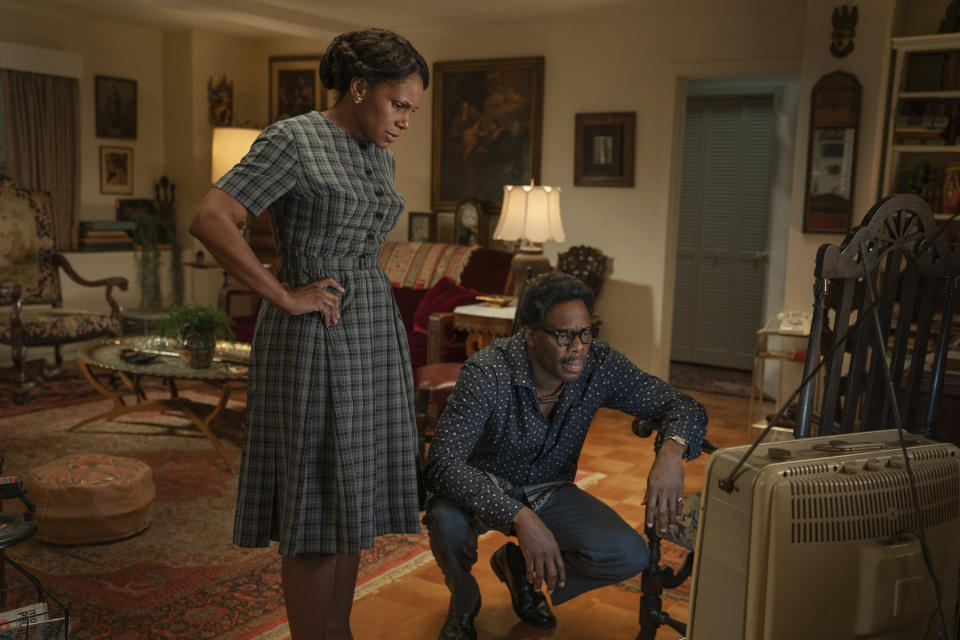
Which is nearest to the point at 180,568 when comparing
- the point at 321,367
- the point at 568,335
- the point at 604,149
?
the point at 321,367

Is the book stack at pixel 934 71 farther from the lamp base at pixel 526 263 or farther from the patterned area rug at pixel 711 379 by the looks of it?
the patterned area rug at pixel 711 379

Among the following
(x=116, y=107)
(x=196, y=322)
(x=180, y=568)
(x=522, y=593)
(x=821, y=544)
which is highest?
(x=116, y=107)

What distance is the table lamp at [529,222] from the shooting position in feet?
16.6

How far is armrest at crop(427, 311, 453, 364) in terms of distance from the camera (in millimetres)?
4945

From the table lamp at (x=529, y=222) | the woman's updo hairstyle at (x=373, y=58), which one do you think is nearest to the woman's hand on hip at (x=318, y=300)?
the woman's updo hairstyle at (x=373, y=58)

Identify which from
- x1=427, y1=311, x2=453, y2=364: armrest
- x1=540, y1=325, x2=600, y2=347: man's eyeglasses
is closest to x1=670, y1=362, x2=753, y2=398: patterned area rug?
x1=427, y1=311, x2=453, y2=364: armrest

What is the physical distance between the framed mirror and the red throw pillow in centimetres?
195

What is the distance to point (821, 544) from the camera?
1184 millimetres

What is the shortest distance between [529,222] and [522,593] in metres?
2.84

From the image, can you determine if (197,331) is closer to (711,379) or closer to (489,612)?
(489,612)

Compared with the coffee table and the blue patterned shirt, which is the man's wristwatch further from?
the coffee table

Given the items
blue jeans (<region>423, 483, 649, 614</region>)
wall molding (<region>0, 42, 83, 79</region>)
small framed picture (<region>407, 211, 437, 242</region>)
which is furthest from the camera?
small framed picture (<region>407, 211, 437, 242</region>)

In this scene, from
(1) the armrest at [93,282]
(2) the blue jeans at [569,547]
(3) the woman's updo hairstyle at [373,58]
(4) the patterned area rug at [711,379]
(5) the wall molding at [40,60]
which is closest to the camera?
(3) the woman's updo hairstyle at [373,58]

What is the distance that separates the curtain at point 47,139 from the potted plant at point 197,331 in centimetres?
294
